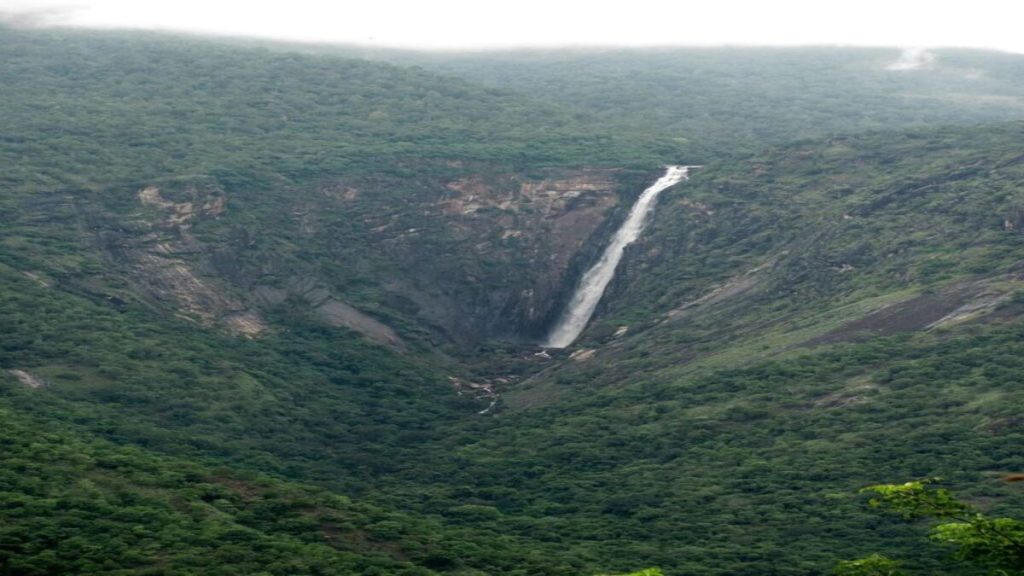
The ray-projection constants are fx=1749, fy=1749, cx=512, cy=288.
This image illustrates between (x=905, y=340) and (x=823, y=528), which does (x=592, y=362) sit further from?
(x=823, y=528)

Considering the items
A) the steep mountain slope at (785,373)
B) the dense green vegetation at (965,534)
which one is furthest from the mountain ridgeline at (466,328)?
the dense green vegetation at (965,534)

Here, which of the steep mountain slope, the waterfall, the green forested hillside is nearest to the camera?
the steep mountain slope

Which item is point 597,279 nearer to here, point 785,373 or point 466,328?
point 466,328

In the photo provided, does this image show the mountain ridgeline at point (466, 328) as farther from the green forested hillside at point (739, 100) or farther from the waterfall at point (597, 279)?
the green forested hillside at point (739, 100)

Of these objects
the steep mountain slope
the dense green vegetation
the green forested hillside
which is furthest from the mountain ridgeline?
the dense green vegetation

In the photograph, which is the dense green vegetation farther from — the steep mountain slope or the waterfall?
the waterfall
